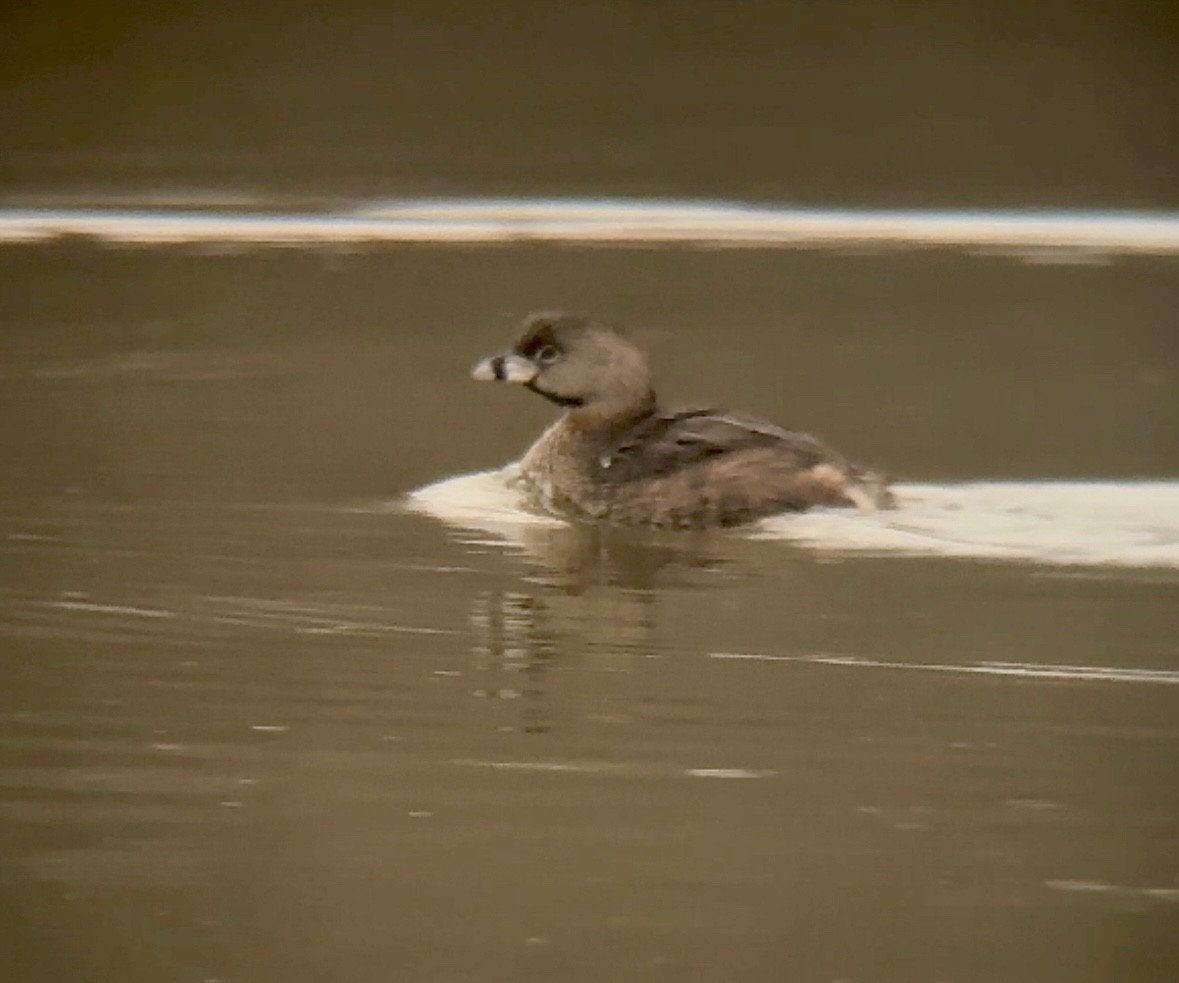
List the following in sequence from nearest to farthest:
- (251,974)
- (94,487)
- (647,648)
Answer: (251,974)
(647,648)
(94,487)

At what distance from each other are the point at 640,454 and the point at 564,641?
56 centimetres

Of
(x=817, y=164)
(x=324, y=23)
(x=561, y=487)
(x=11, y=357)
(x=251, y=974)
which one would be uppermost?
(x=324, y=23)

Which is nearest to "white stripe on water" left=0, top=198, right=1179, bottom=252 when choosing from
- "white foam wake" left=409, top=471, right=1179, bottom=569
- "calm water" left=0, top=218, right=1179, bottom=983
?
"calm water" left=0, top=218, right=1179, bottom=983

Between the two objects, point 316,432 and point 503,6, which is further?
point 316,432

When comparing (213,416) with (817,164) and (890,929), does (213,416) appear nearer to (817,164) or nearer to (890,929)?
(817,164)

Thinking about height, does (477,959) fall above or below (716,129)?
below

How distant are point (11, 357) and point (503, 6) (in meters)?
0.72

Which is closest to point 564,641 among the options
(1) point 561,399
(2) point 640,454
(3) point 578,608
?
(3) point 578,608

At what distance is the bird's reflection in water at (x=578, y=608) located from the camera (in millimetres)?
2104

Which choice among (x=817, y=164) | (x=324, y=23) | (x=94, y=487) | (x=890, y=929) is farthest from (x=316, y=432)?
(x=890, y=929)

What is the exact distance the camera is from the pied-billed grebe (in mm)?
2580

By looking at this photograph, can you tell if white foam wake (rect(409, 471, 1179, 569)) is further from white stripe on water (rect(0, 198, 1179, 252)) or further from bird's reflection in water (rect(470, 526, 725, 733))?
white stripe on water (rect(0, 198, 1179, 252))

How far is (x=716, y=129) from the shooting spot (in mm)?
2455

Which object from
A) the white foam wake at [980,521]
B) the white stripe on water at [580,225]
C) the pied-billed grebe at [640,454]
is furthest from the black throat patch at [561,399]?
the white stripe on water at [580,225]
